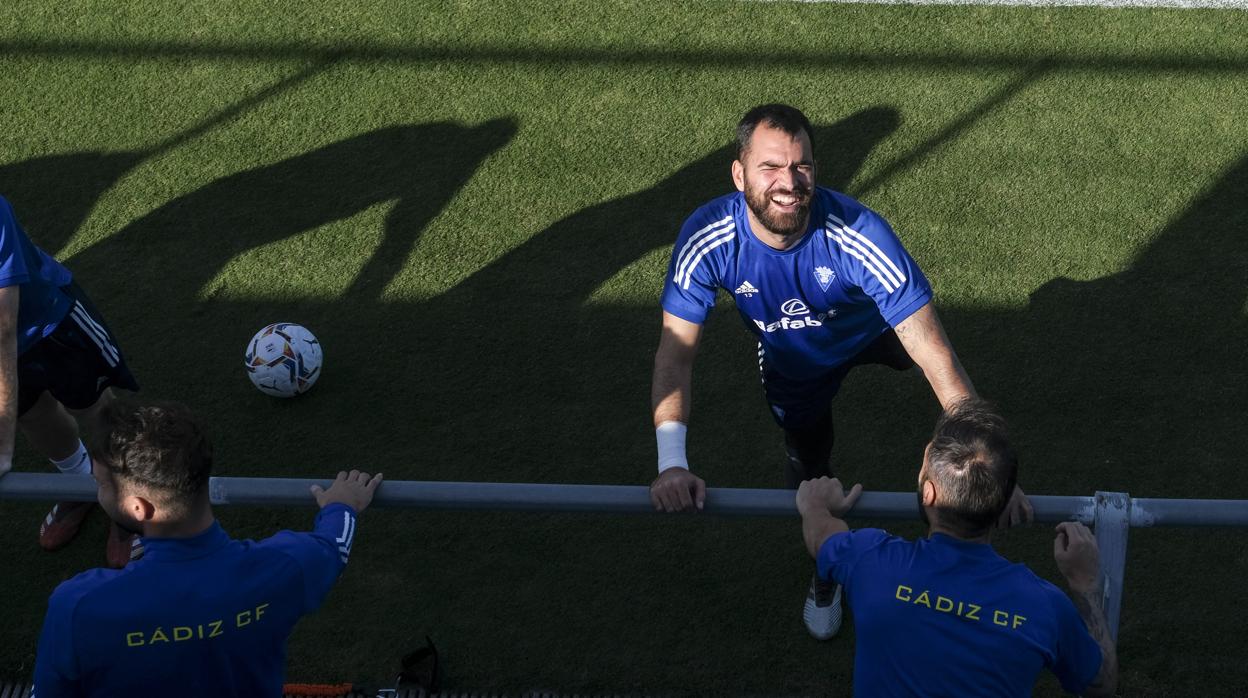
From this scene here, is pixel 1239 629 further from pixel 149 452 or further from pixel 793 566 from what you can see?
pixel 149 452

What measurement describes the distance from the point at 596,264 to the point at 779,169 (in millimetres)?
2652

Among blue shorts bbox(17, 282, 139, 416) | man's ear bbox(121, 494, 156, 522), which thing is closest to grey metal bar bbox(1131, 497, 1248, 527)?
man's ear bbox(121, 494, 156, 522)

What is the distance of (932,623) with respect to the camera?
295 cm

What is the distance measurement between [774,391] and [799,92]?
128 inches

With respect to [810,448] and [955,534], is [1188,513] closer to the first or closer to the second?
[955,534]

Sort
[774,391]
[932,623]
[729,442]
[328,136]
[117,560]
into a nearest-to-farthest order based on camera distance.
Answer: [932,623] → [774,391] → [117,560] → [729,442] → [328,136]

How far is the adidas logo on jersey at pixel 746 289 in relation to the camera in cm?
445

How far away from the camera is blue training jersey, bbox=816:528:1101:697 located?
2936 millimetres

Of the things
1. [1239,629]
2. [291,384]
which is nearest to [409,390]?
[291,384]

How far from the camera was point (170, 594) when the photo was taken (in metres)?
2.94

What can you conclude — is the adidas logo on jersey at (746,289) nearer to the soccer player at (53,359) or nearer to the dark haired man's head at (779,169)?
the dark haired man's head at (779,169)

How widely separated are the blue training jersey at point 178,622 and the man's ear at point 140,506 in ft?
0.20

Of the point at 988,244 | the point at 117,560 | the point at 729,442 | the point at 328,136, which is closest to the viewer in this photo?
the point at 117,560

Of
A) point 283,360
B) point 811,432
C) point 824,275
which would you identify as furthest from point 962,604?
point 283,360
